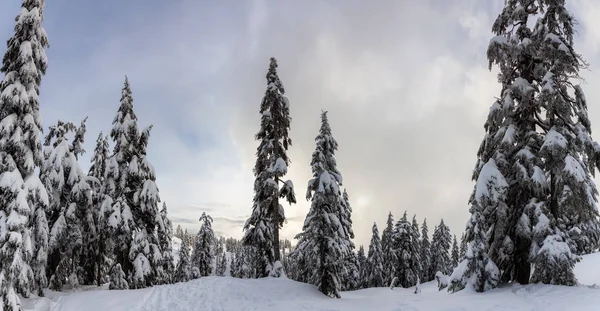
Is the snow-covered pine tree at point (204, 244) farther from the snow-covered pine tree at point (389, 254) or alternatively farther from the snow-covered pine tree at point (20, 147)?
the snow-covered pine tree at point (20, 147)

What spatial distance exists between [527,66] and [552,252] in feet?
25.9

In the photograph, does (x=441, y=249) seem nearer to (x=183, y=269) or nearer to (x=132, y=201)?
(x=183, y=269)

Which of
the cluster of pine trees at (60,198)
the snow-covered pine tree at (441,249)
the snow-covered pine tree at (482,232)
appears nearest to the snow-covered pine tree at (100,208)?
the cluster of pine trees at (60,198)

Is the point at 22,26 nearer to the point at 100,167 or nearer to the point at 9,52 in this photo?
the point at 9,52

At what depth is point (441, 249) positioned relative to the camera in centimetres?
7044

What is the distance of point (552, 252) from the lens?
13414mm

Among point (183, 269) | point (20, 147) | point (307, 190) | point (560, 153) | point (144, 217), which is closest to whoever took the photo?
point (560, 153)

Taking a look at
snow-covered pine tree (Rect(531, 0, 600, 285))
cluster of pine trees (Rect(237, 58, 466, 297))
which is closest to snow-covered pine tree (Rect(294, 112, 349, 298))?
cluster of pine trees (Rect(237, 58, 466, 297))

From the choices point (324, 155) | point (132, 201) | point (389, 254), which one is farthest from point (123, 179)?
point (389, 254)

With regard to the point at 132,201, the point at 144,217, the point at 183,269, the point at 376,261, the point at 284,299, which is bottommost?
the point at 284,299

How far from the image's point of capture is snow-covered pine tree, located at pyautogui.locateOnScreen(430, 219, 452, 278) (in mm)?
69812

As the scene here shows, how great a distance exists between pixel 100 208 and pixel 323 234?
1528 cm

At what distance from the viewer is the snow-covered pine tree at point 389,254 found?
55969 millimetres

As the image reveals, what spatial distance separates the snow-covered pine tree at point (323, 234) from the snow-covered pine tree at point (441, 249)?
54.6 m
